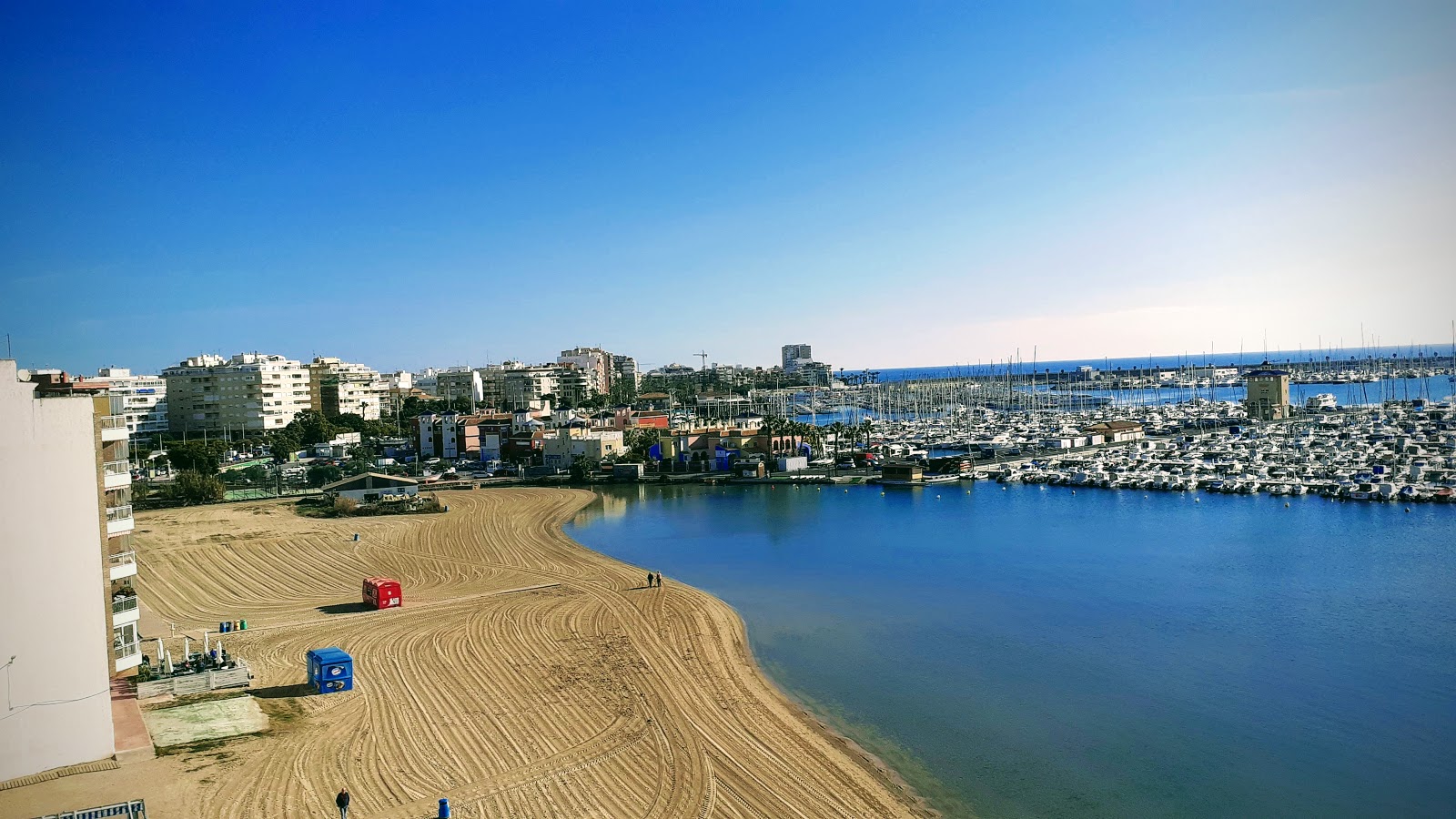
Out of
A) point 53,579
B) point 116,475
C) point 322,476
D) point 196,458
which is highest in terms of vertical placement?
point 116,475

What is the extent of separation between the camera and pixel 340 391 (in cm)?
5738

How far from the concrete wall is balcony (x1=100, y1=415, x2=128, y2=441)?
76 centimetres

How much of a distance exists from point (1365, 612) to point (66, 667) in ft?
59.8

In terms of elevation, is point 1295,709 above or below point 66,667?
below

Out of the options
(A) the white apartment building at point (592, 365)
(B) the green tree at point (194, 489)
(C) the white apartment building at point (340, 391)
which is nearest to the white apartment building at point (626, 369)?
(A) the white apartment building at point (592, 365)

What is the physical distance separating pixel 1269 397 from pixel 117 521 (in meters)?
54.8

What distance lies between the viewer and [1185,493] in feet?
93.5

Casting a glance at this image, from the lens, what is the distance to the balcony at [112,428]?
29.3 ft

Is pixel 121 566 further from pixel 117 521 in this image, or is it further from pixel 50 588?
pixel 50 588

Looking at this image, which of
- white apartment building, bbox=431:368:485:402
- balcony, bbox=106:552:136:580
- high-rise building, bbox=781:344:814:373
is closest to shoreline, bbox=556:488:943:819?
balcony, bbox=106:552:136:580

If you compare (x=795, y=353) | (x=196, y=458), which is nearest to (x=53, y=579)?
(x=196, y=458)

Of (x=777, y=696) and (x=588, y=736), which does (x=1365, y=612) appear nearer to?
(x=777, y=696)

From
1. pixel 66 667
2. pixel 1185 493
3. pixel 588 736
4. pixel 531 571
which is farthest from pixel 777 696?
pixel 1185 493

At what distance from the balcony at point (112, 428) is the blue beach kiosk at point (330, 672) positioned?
3501 millimetres
